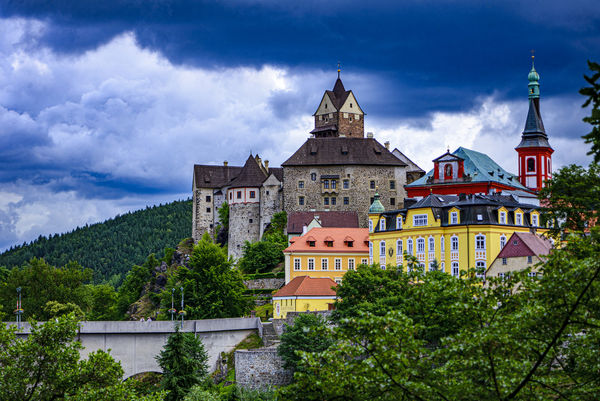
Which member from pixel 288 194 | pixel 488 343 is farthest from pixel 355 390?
pixel 288 194

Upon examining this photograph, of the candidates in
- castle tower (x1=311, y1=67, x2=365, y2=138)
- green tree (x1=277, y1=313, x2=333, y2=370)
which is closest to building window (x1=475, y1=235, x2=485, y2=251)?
green tree (x1=277, y1=313, x2=333, y2=370)

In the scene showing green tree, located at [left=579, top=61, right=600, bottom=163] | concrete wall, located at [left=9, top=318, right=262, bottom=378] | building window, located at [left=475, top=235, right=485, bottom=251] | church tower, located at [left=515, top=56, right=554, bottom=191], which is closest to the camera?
green tree, located at [left=579, top=61, right=600, bottom=163]

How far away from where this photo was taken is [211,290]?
7350 cm

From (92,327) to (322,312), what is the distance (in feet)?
54.3

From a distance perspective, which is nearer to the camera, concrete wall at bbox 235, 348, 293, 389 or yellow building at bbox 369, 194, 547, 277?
concrete wall at bbox 235, 348, 293, 389

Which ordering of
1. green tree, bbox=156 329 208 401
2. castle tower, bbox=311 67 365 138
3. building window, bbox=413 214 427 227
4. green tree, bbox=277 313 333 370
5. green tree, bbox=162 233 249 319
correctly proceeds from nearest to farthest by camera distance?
1. green tree, bbox=156 329 208 401
2. green tree, bbox=277 313 333 370
3. building window, bbox=413 214 427 227
4. green tree, bbox=162 233 249 319
5. castle tower, bbox=311 67 365 138

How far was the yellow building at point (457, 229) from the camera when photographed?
6719cm

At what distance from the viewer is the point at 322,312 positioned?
212 ft

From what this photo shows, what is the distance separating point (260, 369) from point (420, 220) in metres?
20.4

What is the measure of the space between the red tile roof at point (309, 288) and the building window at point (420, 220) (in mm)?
8320

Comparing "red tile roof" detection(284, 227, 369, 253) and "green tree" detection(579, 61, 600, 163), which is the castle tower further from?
"green tree" detection(579, 61, 600, 163)

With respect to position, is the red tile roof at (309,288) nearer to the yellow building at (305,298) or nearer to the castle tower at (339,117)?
the yellow building at (305,298)

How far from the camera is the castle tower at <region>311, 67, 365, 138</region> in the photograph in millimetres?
115688

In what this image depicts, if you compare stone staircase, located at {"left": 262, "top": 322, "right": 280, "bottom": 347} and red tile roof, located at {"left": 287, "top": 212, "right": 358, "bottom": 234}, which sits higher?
red tile roof, located at {"left": 287, "top": 212, "right": 358, "bottom": 234}
